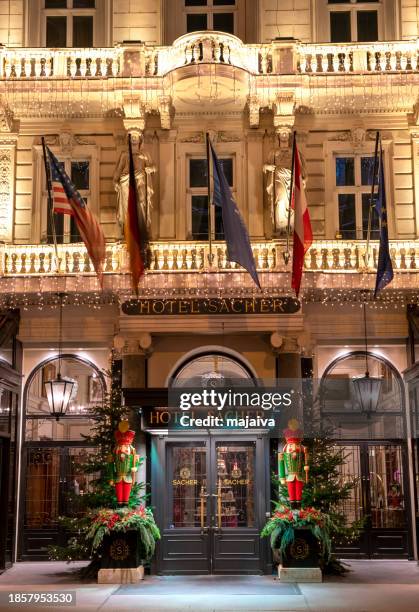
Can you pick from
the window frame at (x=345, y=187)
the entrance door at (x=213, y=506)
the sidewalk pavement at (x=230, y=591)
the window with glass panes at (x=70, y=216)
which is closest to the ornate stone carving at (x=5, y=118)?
the window with glass panes at (x=70, y=216)

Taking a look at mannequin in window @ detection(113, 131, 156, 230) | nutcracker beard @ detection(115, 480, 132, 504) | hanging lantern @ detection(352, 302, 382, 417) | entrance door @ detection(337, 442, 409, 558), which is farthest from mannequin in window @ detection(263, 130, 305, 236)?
nutcracker beard @ detection(115, 480, 132, 504)

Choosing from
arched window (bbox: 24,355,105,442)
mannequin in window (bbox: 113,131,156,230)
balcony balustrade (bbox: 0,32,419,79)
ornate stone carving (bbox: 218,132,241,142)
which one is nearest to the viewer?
mannequin in window (bbox: 113,131,156,230)

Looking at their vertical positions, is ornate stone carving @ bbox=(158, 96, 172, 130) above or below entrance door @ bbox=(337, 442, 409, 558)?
above

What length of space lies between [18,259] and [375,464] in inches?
363

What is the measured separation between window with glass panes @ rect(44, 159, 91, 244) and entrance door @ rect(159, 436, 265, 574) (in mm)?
5433

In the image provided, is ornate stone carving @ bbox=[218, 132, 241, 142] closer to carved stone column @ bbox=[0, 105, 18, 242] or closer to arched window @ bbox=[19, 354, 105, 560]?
carved stone column @ bbox=[0, 105, 18, 242]

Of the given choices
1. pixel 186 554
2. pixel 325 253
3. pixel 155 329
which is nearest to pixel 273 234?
pixel 325 253

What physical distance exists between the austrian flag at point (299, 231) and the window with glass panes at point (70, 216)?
5.46 m

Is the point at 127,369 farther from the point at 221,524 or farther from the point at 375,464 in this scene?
the point at 375,464

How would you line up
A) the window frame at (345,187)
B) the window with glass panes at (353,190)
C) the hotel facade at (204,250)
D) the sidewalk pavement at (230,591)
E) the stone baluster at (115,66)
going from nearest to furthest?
the sidewalk pavement at (230,591) < the hotel facade at (204,250) < the stone baluster at (115,66) < the window frame at (345,187) < the window with glass panes at (353,190)

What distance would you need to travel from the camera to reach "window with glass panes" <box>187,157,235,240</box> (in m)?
21.2

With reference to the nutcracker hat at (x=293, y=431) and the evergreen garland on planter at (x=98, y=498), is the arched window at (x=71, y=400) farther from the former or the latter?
the nutcracker hat at (x=293, y=431)

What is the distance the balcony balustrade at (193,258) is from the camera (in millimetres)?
19703

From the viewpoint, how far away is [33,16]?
22.1m
